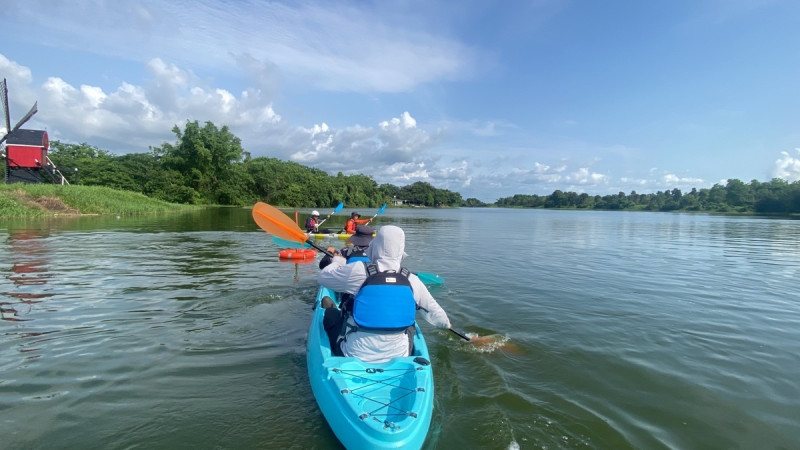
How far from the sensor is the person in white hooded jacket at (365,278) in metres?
3.97

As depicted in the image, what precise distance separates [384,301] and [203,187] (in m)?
63.5

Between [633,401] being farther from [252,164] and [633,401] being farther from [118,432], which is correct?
[252,164]

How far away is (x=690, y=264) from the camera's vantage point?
47.9 feet

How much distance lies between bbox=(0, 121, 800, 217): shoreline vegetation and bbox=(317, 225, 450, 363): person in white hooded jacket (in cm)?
2837

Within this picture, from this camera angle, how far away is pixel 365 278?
396 cm

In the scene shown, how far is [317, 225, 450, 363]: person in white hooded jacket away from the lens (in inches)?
156

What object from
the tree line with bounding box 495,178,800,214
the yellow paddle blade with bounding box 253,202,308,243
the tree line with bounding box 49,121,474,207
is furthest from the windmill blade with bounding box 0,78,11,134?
the tree line with bounding box 495,178,800,214

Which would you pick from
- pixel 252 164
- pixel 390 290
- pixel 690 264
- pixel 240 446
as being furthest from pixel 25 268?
pixel 252 164

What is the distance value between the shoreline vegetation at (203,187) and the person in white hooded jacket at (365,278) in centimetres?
2837

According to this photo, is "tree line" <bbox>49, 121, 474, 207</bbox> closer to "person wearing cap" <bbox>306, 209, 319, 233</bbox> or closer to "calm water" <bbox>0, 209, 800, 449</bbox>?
"person wearing cap" <bbox>306, 209, 319, 233</bbox>

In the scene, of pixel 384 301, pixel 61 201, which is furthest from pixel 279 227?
pixel 61 201

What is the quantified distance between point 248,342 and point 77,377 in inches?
77.4

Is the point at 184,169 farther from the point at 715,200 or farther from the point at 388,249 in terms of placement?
the point at 715,200

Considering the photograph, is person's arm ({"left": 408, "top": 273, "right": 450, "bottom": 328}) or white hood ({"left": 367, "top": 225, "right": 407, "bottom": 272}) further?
person's arm ({"left": 408, "top": 273, "right": 450, "bottom": 328})
